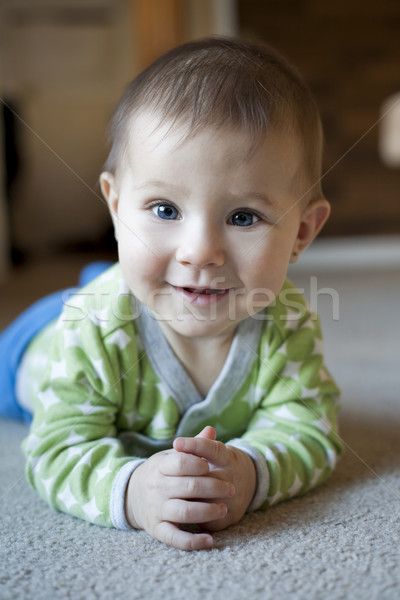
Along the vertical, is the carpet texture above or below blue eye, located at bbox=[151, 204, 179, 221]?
below

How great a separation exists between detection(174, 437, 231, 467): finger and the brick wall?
2452 millimetres

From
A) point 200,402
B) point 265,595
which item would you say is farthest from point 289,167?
→ point 265,595

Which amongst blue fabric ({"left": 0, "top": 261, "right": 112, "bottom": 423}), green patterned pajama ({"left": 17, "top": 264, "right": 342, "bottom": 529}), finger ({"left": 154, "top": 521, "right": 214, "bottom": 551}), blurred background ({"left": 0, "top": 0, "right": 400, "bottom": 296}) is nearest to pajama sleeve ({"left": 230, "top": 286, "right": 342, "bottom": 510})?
green patterned pajama ({"left": 17, "top": 264, "right": 342, "bottom": 529})

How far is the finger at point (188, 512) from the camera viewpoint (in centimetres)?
55

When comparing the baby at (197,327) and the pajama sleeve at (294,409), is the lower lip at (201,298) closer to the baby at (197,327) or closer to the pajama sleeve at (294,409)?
the baby at (197,327)

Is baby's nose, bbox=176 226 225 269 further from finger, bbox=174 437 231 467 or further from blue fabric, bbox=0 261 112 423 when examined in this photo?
blue fabric, bbox=0 261 112 423

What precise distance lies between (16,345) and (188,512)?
0.51m

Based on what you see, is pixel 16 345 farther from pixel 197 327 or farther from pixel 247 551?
pixel 247 551

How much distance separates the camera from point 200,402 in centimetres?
72

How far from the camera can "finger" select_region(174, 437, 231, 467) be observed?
0.56 metres

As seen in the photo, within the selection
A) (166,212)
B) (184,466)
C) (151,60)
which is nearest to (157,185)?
(166,212)

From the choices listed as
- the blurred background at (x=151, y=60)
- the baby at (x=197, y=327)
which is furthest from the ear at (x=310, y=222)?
the blurred background at (x=151, y=60)

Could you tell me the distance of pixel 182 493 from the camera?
558mm

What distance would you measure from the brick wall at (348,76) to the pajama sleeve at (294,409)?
7.45 ft
